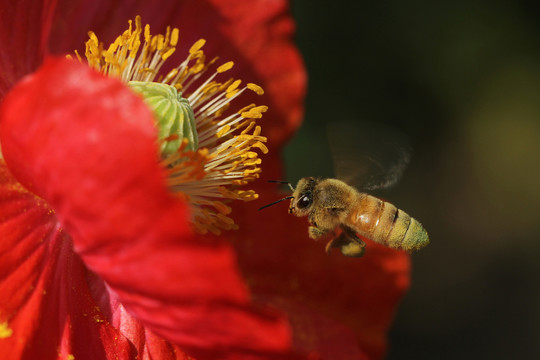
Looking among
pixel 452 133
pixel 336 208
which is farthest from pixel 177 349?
pixel 452 133

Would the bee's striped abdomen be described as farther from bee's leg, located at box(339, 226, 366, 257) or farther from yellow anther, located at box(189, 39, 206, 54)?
yellow anther, located at box(189, 39, 206, 54)

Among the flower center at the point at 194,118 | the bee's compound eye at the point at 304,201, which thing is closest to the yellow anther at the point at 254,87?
the flower center at the point at 194,118

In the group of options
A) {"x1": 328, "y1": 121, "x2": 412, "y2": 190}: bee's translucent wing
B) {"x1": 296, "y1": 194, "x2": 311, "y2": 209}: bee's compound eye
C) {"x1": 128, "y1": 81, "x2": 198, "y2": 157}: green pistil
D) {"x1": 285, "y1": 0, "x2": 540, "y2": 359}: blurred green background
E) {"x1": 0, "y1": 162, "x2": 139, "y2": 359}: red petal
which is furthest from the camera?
{"x1": 285, "y1": 0, "x2": 540, "y2": 359}: blurred green background

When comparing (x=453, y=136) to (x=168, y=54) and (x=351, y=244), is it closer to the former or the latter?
(x=351, y=244)

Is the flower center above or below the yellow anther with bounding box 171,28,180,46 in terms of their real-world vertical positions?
below

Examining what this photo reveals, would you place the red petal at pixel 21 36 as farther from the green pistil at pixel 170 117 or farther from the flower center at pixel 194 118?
the green pistil at pixel 170 117

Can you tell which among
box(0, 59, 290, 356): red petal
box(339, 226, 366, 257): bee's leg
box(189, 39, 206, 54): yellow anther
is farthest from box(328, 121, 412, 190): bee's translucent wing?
box(0, 59, 290, 356): red petal
